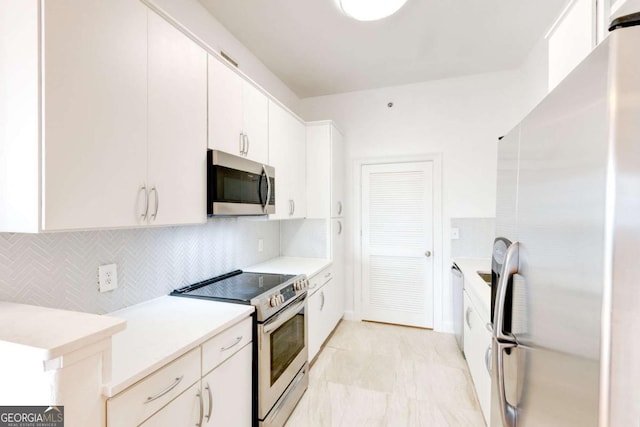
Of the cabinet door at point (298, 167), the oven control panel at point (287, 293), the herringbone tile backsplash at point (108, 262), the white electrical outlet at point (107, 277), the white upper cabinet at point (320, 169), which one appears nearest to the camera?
the herringbone tile backsplash at point (108, 262)

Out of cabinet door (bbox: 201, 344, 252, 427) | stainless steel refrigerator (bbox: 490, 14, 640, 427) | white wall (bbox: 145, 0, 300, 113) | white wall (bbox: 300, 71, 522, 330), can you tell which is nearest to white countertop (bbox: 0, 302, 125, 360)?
cabinet door (bbox: 201, 344, 252, 427)

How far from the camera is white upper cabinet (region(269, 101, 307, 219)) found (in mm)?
2457

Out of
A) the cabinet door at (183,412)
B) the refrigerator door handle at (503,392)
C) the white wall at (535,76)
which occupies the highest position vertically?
the white wall at (535,76)

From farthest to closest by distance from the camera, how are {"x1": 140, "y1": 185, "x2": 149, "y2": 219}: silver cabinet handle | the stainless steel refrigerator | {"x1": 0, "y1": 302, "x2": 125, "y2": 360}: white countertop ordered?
{"x1": 140, "y1": 185, "x2": 149, "y2": 219}: silver cabinet handle → {"x1": 0, "y1": 302, "x2": 125, "y2": 360}: white countertop → the stainless steel refrigerator

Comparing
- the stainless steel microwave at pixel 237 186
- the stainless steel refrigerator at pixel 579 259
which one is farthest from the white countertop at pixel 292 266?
the stainless steel refrigerator at pixel 579 259

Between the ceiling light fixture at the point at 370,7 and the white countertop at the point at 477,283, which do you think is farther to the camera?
the ceiling light fixture at the point at 370,7

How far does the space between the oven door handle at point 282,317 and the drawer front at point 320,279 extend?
316 millimetres

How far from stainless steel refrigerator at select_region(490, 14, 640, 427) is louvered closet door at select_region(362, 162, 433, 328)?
254 centimetres

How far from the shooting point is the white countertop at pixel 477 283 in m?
1.71

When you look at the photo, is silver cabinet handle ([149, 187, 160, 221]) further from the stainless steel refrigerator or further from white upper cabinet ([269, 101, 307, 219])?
the stainless steel refrigerator

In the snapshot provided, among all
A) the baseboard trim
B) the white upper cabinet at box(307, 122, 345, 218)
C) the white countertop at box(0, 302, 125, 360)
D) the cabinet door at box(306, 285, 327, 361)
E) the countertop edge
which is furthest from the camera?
the baseboard trim

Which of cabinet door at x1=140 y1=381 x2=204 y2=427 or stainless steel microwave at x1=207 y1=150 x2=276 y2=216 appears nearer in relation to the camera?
cabinet door at x1=140 y1=381 x2=204 y2=427

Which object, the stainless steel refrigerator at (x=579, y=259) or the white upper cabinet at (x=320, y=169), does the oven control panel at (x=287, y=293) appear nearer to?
the white upper cabinet at (x=320, y=169)

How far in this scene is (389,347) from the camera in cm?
300
